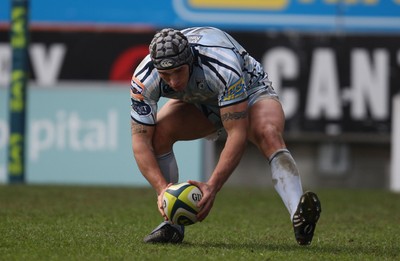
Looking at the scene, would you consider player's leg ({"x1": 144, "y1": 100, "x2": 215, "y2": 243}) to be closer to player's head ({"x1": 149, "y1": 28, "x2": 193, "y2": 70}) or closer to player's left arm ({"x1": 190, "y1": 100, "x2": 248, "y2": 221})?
player's left arm ({"x1": 190, "y1": 100, "x2": 248, "y2": 221})

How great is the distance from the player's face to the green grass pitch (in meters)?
1.04

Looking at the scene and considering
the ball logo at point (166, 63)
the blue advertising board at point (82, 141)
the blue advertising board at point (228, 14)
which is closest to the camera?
the ball logo at point (166, 63)

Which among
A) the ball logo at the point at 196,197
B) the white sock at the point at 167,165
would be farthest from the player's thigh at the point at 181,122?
the ball logo at the point at 196,197

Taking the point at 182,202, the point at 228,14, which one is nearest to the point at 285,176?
the point at 182,202

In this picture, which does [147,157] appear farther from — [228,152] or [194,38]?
[194,38]

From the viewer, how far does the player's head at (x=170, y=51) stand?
680 cm

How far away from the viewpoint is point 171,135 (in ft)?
24.6

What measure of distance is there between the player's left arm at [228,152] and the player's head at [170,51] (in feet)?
1.37

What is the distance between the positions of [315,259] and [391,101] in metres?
9.71

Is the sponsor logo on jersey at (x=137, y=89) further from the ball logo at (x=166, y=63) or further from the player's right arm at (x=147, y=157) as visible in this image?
the ball logo at (x=166, y=63)

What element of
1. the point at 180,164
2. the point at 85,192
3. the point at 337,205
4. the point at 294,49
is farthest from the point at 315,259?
the point at 294,49

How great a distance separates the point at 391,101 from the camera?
16047mm

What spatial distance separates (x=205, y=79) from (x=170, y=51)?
14.6 inches

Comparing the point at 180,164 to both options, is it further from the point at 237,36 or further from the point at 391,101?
the point at 391,101
